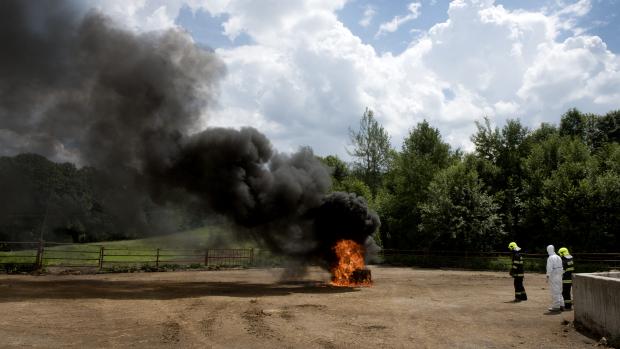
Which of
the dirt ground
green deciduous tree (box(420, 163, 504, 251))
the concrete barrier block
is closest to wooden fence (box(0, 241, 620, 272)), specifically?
green deciduous tree (box(420, 163, 504, 251))

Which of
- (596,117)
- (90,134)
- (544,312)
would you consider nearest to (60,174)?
(90,134)

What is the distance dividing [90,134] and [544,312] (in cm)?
1875

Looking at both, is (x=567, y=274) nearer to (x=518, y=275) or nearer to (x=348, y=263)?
(x=518, y=275)

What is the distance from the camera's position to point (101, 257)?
82.5 feet

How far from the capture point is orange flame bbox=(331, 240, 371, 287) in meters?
19.2

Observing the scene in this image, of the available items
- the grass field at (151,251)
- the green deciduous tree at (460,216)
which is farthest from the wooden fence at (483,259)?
the grass field at (151,251)

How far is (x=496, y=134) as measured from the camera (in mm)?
42125

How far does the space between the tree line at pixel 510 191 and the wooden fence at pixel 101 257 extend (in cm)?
1294

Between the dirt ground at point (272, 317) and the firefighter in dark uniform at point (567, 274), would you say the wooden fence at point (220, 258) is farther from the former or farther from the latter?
the firefighter in dark uniform at point (567, 274)

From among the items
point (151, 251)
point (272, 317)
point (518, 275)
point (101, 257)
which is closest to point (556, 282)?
point (518, 275)

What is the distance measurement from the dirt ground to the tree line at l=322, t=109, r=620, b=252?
14.9 metres

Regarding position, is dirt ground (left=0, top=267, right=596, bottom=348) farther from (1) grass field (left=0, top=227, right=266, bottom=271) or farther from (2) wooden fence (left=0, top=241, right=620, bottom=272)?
(2) wooden fence (left=0, top=241, right=620, bottom=272)

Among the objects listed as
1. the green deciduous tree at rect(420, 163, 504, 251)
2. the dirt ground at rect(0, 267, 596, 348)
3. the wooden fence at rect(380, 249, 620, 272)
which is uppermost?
the green deciduous tree at rect(420, 163, 504, 251)

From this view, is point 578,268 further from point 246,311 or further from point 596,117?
point 596,117
